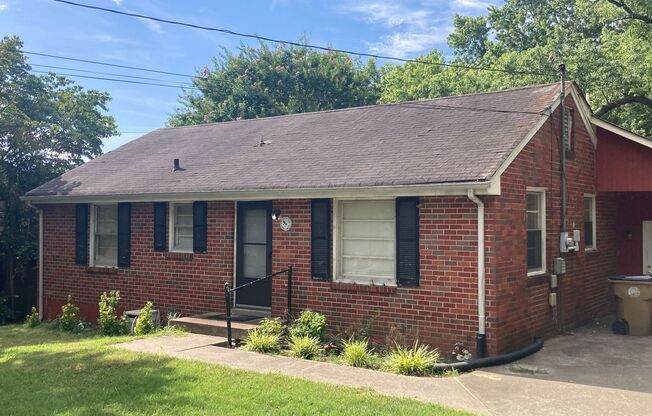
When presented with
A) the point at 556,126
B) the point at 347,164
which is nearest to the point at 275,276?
the point at 347,164

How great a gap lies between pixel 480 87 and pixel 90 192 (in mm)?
17209

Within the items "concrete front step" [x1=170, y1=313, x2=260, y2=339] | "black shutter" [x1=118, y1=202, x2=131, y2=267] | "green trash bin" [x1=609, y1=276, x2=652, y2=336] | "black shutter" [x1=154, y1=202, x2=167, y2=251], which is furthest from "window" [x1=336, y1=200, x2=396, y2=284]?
"black shutter" [x1=118, y1=202, x2=131, y2=267]

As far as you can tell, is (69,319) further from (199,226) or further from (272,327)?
(272,327)

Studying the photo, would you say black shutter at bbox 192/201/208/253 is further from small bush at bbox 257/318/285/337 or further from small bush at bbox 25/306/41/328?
small bush at bbox 25/306/41/328

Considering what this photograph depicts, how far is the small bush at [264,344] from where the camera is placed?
345 inches

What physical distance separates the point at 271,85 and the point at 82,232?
1868 cm

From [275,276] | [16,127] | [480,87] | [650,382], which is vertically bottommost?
[650,382]

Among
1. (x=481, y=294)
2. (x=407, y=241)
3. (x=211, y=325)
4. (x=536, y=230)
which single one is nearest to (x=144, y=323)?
(x=211, y=325)

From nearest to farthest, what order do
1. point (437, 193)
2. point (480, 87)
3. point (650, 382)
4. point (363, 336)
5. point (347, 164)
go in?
point (650, 382) → point (437, 193) → point (363, 336) → point (347, 164) → point (480, 87)

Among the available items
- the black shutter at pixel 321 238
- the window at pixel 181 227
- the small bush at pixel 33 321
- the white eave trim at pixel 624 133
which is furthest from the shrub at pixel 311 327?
the small bush at pixel 33 321

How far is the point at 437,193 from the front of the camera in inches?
324

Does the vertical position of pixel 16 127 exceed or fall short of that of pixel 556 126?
it exceeds it

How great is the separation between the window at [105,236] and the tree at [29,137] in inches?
134

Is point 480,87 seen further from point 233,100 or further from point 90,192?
point 90,192
